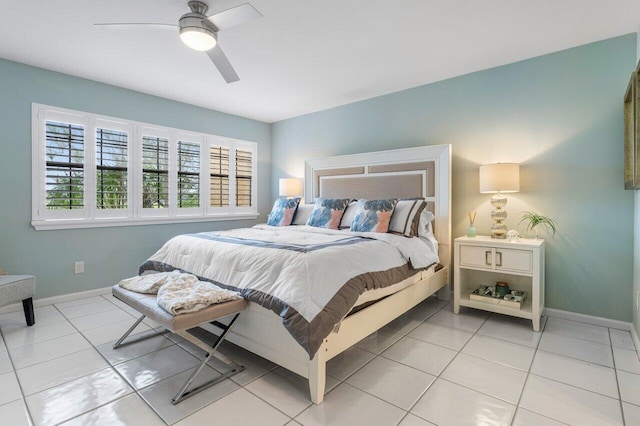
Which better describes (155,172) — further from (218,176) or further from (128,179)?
(218,176)

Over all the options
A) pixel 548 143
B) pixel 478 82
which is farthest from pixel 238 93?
pixel 548 143

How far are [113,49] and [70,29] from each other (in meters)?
0.36

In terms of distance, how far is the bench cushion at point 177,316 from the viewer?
1745 mm

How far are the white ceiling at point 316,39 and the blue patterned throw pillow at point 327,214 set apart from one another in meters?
1.40

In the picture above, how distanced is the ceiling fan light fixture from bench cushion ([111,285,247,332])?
1.75 m

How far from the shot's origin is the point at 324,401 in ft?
5.74

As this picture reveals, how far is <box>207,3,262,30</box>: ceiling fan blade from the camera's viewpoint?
6.27 feet

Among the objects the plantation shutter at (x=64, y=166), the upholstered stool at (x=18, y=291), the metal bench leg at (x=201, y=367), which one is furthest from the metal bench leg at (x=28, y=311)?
the metal bench leg at (x=201, y=367)

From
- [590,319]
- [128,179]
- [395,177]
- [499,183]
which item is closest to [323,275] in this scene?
[499,183]

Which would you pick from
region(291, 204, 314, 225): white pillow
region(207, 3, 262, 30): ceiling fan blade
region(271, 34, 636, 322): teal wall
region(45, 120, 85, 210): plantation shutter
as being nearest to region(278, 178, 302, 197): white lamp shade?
region(291, 204, 314, 225): white pillow

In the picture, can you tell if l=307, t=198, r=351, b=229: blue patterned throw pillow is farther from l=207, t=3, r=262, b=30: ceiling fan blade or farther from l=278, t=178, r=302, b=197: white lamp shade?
l=207, t=3, r=262, b=30: ceiling fan blade

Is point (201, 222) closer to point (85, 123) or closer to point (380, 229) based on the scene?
point (85, 123)

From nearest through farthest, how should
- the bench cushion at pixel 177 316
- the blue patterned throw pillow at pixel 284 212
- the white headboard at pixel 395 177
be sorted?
the bench cushion at pixel 177 316 → the white headboard at pixel 395 177 → the blue patterned throw pillow at pixel 284 212

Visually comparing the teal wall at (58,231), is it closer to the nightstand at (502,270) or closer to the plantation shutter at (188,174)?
the plantation shutter at (188,174)
